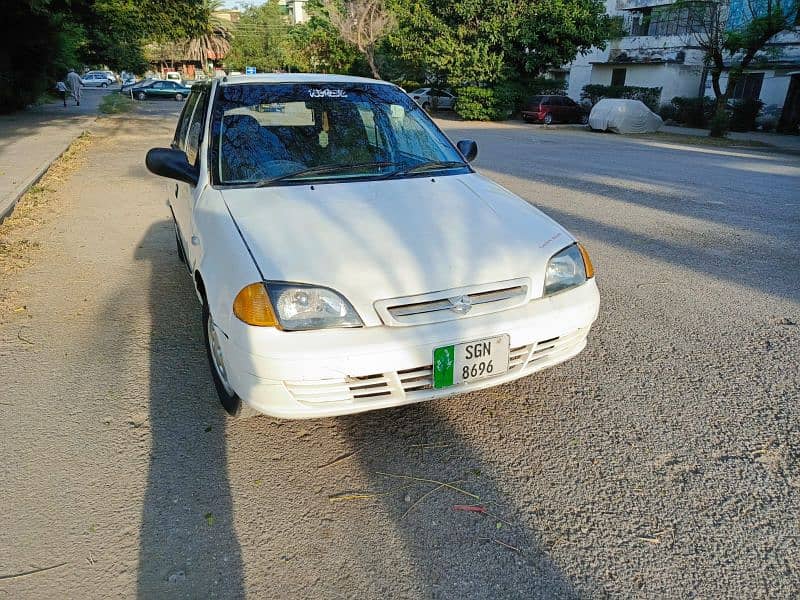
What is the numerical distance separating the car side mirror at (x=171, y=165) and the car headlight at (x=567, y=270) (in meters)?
2.09

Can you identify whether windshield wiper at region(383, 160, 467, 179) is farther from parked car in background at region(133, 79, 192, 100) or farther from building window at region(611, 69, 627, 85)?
parked car in background at region(133, 79, 192, 100)

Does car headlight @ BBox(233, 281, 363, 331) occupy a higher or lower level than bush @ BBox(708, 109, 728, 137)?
higher

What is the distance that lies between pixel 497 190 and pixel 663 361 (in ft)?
4.81

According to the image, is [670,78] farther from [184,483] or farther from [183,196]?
[184,483]

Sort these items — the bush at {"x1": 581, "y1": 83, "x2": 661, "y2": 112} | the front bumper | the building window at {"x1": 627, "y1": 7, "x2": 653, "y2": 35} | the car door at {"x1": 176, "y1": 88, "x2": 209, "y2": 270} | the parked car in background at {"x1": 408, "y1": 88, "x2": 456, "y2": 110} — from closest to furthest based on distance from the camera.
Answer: the front bumper < the car door at {"x1": 176, "y1": 88, "x2": 209, "y2": 270} < the bush at {"x1": 581, "y1": 83, "x2": 661, "y2": 112} < the parked car in background at {"x1": 408, "y1": 88, "x2": 456, "y2": 110} < the building window at {"x1": 627, "y1": 7, "x2": 653, "y2": 35}

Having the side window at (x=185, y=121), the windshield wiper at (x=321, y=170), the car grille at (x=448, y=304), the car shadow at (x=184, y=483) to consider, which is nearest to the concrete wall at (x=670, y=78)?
the side window at (x=185, y=121)

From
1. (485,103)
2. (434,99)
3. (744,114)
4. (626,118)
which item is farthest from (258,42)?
(744,114)

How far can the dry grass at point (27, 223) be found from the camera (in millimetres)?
4938

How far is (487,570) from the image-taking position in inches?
82.9

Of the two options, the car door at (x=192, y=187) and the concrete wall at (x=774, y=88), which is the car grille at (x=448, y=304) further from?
the concrete wall at (x=774, y=88)

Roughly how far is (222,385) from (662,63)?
3675 centimetres

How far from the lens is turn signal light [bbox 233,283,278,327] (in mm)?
2379

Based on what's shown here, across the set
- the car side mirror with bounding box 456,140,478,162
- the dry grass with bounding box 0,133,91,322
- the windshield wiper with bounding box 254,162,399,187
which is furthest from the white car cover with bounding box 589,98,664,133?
the windshield wiper with bounding box 254,162,399,187

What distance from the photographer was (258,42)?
69.1 meters
